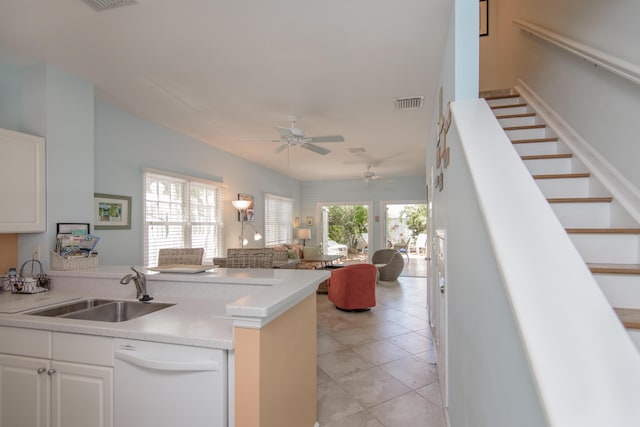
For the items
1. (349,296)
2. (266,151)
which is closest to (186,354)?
(349,296)

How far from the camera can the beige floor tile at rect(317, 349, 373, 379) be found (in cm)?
309

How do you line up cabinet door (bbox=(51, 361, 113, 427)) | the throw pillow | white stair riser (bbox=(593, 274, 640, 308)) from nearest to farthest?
1. white stair riser (bbox=(593, 274, 640, 308))
2. cabinet door (bbox=(51, 361, 113, 427))
3. the throw pillow

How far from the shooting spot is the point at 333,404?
2.55 m

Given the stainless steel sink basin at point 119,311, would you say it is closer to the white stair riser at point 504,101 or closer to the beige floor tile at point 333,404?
the beige floor tile at point 333,404

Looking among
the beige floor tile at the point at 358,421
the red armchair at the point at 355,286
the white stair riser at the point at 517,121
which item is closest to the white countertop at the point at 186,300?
the beige floor tile at the point at 358,421

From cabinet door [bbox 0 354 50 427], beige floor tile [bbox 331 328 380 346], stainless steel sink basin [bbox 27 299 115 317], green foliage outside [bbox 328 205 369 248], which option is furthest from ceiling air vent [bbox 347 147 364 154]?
green foliage outside [bbox 328 205 369 248]

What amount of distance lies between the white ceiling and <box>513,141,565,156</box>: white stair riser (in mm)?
999

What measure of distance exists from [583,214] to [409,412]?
1.83 meters

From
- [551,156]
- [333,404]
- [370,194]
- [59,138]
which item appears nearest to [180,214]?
[59,138]

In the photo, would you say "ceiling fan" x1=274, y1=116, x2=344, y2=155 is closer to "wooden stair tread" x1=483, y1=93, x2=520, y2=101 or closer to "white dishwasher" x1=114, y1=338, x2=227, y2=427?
"wooden stair tread" x1=483, y1=93, x2=520, y2=101

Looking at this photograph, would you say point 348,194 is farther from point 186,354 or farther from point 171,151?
point 186,354

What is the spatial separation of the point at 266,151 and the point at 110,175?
2.75 metres

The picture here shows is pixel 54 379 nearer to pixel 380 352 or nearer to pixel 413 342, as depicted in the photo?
pixel 380 352

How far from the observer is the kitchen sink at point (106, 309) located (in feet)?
6.95
